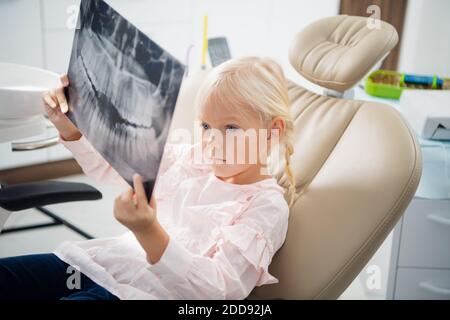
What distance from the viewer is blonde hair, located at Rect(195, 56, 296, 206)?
3.39ft

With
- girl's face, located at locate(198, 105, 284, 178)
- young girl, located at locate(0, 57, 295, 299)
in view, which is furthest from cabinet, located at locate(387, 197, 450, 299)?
girl's face, located at locate(198, 105, 284, 178)

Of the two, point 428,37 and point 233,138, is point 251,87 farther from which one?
point 428,37

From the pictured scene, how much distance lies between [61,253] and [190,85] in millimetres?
605

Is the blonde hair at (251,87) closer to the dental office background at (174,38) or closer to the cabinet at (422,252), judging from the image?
the cabinet at (422,252)

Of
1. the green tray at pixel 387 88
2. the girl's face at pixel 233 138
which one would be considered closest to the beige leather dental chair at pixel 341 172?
the girl's face at pixel 233 138

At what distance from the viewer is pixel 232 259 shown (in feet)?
3.19

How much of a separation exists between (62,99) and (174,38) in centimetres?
197

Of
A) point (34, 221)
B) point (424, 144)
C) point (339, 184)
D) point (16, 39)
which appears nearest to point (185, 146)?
point (339, 184)

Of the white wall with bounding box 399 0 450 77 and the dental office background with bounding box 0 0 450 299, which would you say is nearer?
the dental office background with bounding box 0 0 450 299

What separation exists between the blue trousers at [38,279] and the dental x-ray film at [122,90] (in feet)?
0.95

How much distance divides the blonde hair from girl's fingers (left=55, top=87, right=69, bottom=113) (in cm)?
27

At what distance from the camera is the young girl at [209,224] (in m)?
0.97

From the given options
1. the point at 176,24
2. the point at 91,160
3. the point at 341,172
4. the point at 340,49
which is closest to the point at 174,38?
the point at 176,24

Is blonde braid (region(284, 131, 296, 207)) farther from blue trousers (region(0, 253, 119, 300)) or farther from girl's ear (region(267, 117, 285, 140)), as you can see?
blue trousers (region(0, 253, 119, 300))
